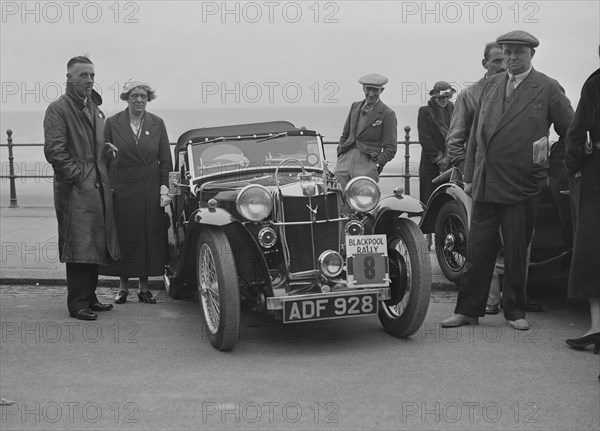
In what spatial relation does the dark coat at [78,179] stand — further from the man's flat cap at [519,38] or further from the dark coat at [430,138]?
the dark coat at [430,138]

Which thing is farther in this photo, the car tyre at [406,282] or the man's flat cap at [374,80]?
the man's flat cap at [374,80]

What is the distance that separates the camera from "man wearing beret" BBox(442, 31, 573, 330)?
21.7 ft

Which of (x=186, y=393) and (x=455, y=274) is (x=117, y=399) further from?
A: (x=455, y=274)

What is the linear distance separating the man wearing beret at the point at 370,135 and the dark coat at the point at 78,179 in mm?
2768

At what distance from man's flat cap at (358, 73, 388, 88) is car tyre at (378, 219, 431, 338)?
276cm

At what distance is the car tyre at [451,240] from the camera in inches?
319

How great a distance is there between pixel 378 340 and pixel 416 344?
28 centimetres

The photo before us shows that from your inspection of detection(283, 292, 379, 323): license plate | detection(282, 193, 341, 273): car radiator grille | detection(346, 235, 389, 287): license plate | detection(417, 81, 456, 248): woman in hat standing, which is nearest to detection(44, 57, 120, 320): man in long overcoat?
detection(282, 193, 341, 273): car radiator grille

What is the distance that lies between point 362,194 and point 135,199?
214 centimetres

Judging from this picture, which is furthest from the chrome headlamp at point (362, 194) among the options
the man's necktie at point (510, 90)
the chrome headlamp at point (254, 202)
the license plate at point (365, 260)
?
the man's necktie at point (510, 90)

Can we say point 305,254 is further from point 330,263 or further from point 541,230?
point 541,230

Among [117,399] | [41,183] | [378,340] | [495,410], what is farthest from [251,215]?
[41,183]

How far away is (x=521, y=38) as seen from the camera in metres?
6.51

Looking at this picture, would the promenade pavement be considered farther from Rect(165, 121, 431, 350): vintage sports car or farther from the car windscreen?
Rect(165, 121, 431, 350): vintage sports car
